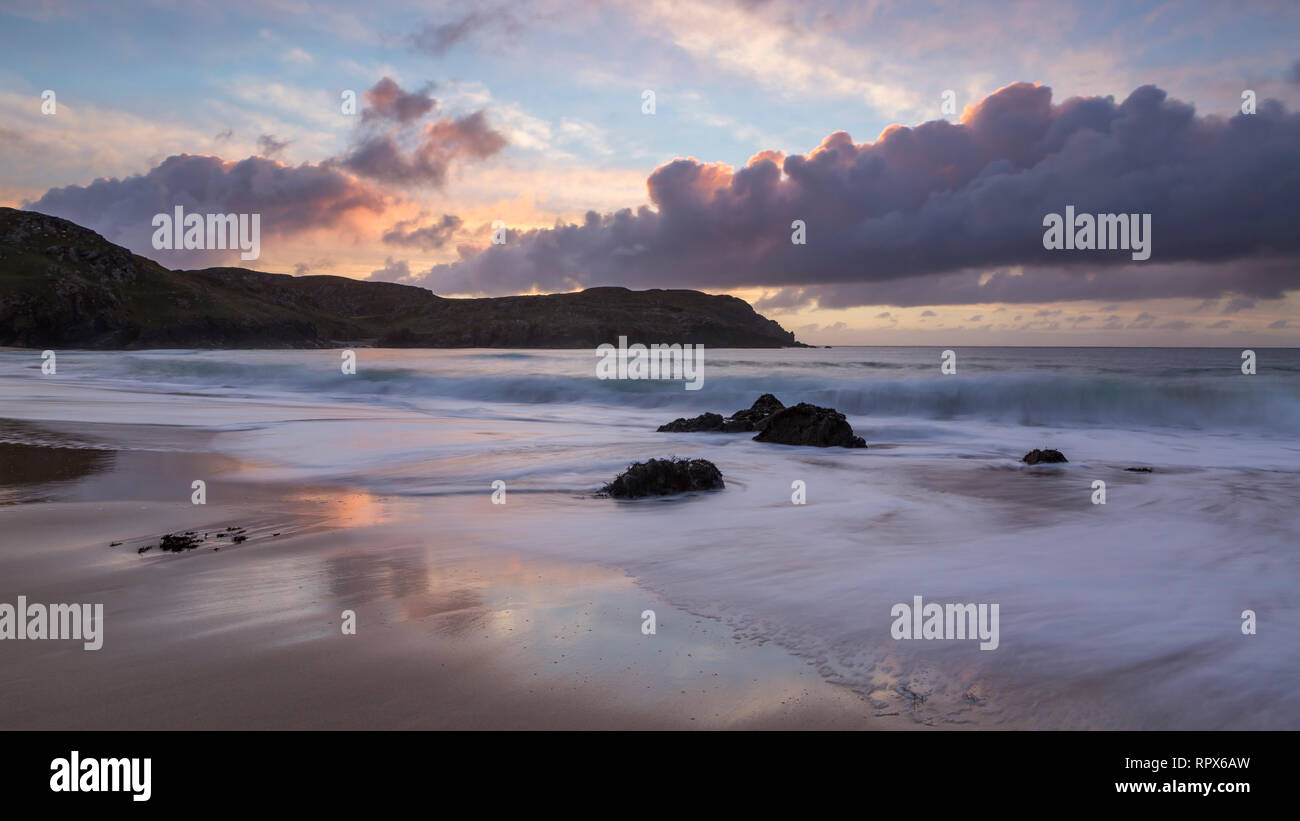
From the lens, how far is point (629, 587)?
179 inches

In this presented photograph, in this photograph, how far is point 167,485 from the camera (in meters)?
7.73

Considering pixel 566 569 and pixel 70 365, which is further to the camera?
pixel 70 365

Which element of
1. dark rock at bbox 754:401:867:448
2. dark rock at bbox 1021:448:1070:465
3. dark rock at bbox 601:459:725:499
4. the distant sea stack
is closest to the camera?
dark rock at bbox 601:459:725:499

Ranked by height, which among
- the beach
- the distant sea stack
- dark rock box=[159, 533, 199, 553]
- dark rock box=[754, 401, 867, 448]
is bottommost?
the beach

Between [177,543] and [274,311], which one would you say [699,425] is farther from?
[274,311]

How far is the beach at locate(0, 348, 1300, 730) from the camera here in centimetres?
294

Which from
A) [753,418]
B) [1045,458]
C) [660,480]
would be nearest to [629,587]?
[660,480]

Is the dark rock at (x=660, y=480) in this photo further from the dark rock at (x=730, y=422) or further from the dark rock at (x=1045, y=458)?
the dark rock at (x=1045, y=458)

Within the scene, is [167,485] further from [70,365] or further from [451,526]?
[70,365]

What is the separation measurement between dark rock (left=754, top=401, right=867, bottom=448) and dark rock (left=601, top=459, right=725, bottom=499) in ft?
14.8

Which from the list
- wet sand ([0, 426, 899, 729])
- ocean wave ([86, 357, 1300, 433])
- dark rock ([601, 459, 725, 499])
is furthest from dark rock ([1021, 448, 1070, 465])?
wet sand ([0, 426, 899, 729])

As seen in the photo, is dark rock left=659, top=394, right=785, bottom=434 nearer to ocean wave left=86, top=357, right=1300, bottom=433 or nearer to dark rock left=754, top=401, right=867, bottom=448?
dark rock left=754, top=401, right=867, bottom=448
